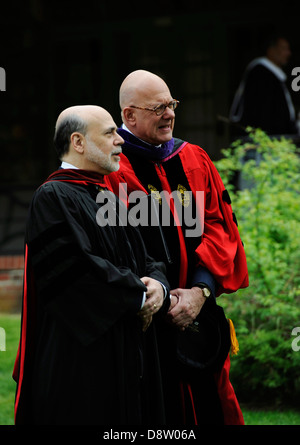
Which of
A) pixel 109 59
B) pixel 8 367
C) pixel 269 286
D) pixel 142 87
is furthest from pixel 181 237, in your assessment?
pixel 109 59

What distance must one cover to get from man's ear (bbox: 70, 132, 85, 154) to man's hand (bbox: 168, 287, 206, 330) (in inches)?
30.9

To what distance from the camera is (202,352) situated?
3.54 metres

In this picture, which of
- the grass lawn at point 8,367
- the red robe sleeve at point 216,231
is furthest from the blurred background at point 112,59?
the red robe sleeve at point 216,231

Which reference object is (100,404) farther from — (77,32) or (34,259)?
(77,32)

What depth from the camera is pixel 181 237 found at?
11.6 ft

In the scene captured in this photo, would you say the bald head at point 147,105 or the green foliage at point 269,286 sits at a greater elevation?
the bald head at point 147,105

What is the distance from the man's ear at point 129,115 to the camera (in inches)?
138

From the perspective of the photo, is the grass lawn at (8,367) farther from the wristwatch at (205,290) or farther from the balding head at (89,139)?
the balding head at (89,139)

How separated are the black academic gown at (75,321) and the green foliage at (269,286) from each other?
2512 mm

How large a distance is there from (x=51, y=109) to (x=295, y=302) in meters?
6.56

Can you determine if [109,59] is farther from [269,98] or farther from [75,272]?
[75,272]

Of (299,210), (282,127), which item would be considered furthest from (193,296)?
(282,127)

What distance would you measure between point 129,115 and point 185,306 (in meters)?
0.93

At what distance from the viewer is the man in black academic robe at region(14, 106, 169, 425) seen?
2.97 metres
